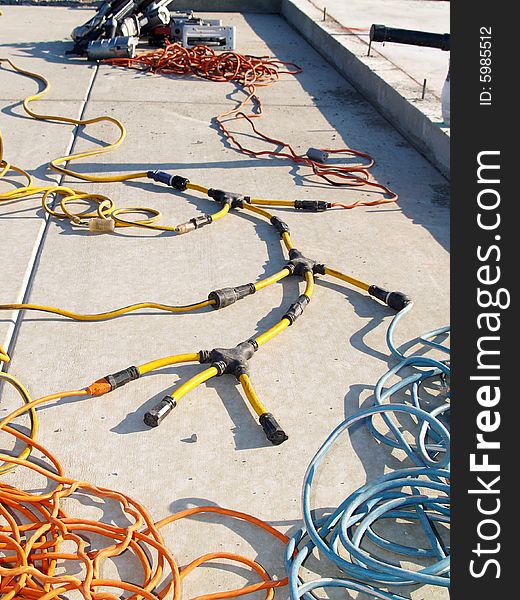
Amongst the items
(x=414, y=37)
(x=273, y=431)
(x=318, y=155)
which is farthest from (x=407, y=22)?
(x=273, y=431)

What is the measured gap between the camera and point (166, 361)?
2.89m

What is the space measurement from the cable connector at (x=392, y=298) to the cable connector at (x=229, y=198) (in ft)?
3.77

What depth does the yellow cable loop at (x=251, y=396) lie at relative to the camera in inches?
105

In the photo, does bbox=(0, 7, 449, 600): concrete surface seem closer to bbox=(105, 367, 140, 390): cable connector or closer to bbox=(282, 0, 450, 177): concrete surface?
bbox=(105, 367, 140, 390): cable connector

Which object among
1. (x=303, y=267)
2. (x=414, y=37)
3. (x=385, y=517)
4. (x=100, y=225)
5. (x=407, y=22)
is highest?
(x=414, y=37)

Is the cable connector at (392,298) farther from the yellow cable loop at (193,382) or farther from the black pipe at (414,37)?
the black pipe at (414,37)

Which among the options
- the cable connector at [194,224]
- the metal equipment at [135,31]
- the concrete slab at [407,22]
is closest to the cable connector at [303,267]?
the cable connector at [194,224]

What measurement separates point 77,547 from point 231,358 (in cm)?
99

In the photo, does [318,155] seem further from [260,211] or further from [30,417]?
[30,417]

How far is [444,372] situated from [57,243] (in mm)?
2048

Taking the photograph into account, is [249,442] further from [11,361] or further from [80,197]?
[80,197]

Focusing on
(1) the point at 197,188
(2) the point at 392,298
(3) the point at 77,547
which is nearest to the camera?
(3) the point at 77,547

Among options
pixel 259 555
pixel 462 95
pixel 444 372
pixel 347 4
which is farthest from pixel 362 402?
pixel 347 4

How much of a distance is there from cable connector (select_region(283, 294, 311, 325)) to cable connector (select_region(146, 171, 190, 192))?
55.5 inches
